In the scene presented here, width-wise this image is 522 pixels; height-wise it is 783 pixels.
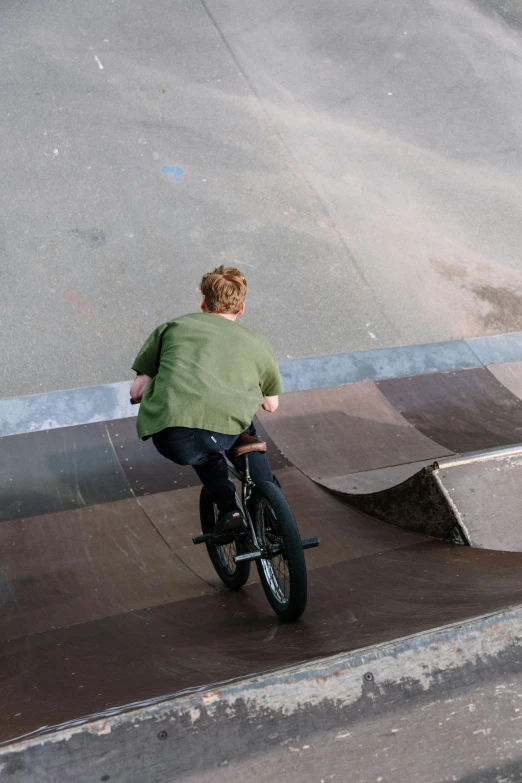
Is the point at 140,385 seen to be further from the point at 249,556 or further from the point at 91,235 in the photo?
the point at 91,235

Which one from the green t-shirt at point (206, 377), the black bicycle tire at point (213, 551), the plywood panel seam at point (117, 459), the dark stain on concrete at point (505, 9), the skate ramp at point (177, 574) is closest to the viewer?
the skate ramp at point (177, 574)

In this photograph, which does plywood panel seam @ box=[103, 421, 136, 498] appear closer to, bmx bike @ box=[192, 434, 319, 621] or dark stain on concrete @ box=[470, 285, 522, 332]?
bmx bike @ box=[192, 434, 319, 621]

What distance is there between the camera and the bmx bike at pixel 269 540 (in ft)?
9.54

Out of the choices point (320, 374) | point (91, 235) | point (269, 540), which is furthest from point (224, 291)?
point (91, 235)

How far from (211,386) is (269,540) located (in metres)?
0.75

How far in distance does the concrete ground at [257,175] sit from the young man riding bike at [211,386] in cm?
278

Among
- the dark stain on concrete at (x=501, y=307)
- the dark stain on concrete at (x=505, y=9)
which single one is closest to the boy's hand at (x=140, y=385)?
the dark stain on concrete at (x=501, y=307)

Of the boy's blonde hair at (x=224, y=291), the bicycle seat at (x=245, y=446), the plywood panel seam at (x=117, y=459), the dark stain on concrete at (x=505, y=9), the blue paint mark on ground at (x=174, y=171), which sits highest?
the dark stain on concrete at (x=505, y=9)

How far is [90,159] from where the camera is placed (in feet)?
25.5

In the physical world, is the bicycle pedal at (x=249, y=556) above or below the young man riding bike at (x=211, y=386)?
below

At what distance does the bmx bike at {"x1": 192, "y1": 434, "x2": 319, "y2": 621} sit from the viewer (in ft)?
9.54

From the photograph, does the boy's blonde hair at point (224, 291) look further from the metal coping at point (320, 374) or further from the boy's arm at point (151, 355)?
the metal coping at point (320, 374)

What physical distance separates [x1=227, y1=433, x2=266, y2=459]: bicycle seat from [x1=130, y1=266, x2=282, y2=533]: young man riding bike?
0.18ft

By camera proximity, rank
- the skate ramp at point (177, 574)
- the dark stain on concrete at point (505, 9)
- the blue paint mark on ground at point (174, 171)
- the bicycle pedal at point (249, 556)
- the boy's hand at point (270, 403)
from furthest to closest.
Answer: the dark stain on concrete at point (505, 9)
the blue paint mark on ground at point (174, 171)
the boy's hand at point (270, 403)
the bicycle pedal at point (249, 556)
the skate ramp at point (177, 574)
